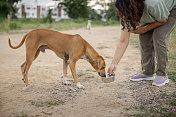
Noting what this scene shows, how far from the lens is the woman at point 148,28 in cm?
350

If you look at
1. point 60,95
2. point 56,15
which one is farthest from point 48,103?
point 56,15

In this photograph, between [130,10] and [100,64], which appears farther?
[100,64]

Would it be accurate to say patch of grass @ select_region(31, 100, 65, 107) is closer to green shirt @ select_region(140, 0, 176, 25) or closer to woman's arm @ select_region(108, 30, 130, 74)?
woman's arm @ select_region(108, 30, 130, 74)

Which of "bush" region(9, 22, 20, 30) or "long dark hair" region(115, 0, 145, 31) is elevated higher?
"long dark hair" region(115, 0, 145, 31)

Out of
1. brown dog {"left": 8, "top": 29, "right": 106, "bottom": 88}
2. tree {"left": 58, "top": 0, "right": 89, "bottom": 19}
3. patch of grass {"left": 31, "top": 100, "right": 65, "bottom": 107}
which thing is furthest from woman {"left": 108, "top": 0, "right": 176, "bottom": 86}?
tree {"left": 58, "top": 0, "right": 89, "bottom": 19}

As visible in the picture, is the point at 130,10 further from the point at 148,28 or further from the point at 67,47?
the point at 67,47

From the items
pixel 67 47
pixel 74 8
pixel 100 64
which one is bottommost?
pixel 100 64

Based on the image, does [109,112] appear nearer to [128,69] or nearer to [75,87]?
[75,87]

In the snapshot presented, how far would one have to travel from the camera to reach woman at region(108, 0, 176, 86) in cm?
350

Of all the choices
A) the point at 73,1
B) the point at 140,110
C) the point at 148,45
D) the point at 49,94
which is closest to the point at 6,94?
the point at 49,94

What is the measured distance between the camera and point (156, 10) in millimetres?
3758

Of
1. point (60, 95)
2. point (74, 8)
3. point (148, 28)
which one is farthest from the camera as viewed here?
point (74, 8)

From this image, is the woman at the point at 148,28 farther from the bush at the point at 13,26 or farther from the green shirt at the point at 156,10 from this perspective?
the bush at the point at 13,26

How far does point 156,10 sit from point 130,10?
634 mm
